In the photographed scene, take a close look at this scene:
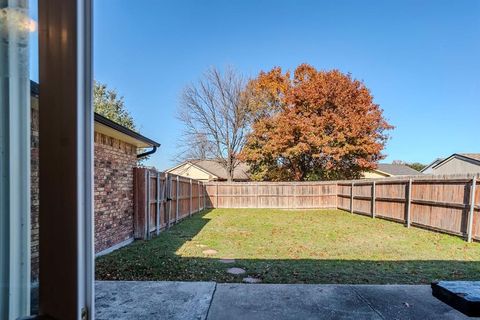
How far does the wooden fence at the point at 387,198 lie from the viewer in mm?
7391

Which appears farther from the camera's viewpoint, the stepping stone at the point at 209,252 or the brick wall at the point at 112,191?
the stepping stone at the point at 209,252

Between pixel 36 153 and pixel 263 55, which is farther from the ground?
pixel 263 55

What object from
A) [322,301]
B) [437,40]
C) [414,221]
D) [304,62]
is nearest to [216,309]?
[322,301]

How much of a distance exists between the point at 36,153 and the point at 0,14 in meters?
0.31

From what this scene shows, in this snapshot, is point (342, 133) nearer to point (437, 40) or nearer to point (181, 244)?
point (437, 40)

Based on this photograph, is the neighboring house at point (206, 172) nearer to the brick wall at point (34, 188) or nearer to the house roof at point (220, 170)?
the house roof at point (220, 170)

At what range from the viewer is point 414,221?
9234mm

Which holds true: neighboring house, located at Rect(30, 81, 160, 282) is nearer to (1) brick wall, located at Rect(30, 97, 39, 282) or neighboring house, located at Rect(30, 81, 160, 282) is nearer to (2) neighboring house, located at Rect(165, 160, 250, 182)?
(1) brick wall, located at Rect(30, 97, 39, 282)

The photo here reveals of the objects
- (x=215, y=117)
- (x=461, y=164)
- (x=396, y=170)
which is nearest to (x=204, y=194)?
(x=215, y=117)

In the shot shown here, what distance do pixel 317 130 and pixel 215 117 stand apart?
297 inches

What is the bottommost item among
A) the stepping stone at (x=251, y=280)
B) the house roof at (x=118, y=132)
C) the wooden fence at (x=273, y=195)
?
the wooden fence at (x=273, y=195)

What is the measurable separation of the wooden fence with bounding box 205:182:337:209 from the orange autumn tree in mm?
3333

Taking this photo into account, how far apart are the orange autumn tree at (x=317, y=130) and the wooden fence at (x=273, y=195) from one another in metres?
3.33

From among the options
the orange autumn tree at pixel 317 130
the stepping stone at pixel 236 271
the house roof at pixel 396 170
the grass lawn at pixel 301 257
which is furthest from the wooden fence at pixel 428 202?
the house roof at pixel 396 170
